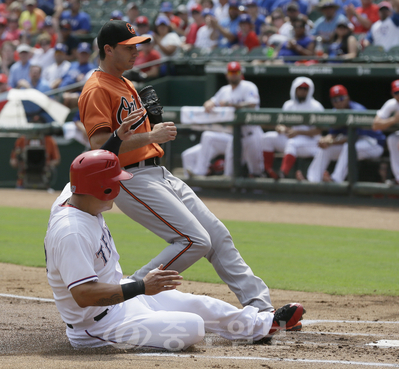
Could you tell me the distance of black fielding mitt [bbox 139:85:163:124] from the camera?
13.1 feet

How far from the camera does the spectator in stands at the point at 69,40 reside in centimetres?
1441

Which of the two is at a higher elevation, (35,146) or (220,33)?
(220,33)

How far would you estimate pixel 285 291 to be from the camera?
5.01 meters

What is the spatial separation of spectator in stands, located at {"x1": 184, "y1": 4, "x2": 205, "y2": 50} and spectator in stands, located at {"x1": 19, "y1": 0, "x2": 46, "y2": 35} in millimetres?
5580

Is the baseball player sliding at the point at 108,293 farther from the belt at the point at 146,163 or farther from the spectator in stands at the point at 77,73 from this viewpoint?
the spectator in stands at the point at 77,73

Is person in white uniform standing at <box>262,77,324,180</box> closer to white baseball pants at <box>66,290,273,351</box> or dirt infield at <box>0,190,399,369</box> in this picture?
dirt infield at <box>0,190,399,369</box>

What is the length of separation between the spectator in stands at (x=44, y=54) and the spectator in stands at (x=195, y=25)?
3.39 metres

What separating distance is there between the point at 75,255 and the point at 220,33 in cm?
1097

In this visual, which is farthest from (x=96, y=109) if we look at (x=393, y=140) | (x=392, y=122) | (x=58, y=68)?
(x=58, y=68)

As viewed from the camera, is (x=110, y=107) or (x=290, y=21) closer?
(x=110, y=107)

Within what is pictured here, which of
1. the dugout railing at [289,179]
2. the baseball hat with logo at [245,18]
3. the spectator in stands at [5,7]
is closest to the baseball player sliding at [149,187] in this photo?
the dugout railing at [289,179]

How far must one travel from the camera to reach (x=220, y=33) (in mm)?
13266

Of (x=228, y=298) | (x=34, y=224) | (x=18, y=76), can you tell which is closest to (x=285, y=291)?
(x=228, y=298)

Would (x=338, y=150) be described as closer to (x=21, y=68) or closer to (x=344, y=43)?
(x=344, y=43)
